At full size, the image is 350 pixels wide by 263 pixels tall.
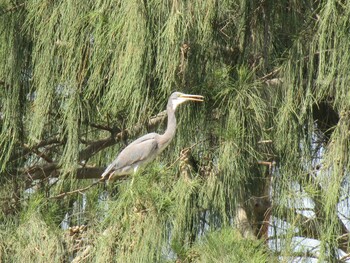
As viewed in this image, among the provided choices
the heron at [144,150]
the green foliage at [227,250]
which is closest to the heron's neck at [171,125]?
the heron at [144,150]

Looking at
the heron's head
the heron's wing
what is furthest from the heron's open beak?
the heron's wing

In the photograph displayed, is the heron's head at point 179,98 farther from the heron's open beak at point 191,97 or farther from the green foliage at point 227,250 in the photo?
the green foliage at point 227,250

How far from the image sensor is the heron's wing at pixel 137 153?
241 cm

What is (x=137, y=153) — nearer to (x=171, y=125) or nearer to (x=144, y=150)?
(x=144, y=150)

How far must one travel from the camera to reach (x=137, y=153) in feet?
8.15

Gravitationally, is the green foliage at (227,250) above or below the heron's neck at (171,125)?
below

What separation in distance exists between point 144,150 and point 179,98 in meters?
0.38

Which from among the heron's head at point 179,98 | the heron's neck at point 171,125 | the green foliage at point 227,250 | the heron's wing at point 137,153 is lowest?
the green foliage at point 227,250

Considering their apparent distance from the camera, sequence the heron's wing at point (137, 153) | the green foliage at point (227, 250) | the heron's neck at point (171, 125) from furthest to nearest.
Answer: the heron's wing at point (137, 153)
the heron's neck at point (171, 125)
the green foliage at point (227, 250)

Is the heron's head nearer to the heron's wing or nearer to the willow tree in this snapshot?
the willow tree

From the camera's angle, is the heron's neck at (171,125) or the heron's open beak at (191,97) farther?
the heron's neck at (171,125)

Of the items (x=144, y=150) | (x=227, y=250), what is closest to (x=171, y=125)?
(x=144, y=150)

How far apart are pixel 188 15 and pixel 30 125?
45 cm

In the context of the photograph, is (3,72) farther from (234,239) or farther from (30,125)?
(234,239)
